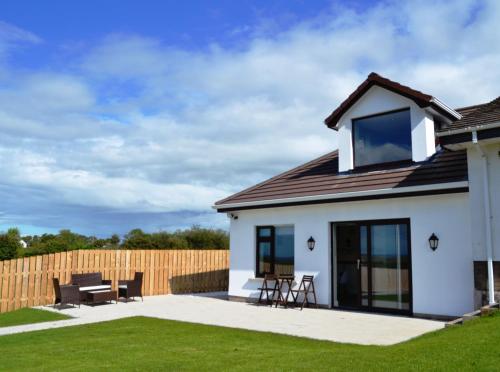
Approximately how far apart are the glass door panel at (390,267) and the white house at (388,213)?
25 millimetres

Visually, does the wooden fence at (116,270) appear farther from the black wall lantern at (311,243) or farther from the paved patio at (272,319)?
the black wall lantern at (311,243)

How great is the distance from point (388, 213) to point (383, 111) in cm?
316

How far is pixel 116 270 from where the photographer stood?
55.2ft

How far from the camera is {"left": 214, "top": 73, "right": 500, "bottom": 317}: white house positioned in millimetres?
9492

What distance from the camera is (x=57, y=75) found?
1236 centimetres

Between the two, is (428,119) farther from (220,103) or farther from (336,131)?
(220,103)

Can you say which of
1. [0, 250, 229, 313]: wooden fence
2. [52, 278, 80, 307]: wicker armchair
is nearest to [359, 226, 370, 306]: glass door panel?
[52, 278, 80, 307]: wicker armchair

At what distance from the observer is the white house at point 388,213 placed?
9.49m

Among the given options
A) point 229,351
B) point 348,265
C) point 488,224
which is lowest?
point 229,351

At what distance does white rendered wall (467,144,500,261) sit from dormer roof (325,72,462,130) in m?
2.69

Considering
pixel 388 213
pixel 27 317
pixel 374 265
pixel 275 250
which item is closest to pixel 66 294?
pixel 27 317

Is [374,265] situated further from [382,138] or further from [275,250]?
[382,138]

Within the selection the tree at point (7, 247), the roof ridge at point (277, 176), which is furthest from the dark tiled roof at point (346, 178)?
the tree at point (7, 247)

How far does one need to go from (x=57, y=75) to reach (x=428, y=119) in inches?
396
